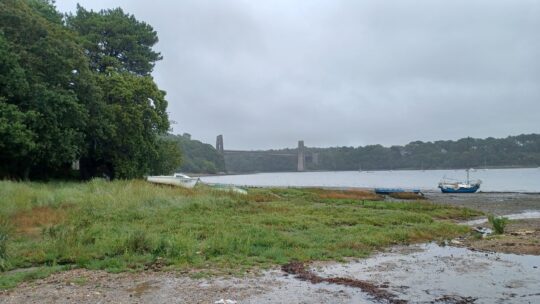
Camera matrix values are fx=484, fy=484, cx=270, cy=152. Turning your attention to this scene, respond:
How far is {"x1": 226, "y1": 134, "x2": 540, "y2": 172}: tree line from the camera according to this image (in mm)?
146750

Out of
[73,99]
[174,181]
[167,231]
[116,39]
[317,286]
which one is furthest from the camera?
[116,39]

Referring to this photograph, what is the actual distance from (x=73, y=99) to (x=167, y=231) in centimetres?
1861

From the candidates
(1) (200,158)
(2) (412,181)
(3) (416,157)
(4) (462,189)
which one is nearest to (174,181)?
(4) (462,189)

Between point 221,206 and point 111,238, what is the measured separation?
1021 cm

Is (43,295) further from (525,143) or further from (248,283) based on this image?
(525,143)

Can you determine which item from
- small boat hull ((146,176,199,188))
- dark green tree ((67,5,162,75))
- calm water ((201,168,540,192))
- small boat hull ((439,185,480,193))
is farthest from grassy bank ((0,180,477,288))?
calm water ((201,168,540,192))

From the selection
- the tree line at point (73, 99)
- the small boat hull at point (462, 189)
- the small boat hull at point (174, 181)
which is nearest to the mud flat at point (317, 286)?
the tree line at point (73, 99)

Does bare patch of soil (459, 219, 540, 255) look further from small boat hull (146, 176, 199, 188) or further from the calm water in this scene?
the calm water

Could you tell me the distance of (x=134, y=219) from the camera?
18.7 meters

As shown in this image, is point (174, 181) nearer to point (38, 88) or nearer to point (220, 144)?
point (38, 88)

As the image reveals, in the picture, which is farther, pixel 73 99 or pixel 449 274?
pixel 73 99

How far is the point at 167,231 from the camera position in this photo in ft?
52.3

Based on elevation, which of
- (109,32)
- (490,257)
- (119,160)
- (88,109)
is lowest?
(490,257)

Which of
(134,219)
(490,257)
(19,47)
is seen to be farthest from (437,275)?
(19,47)
